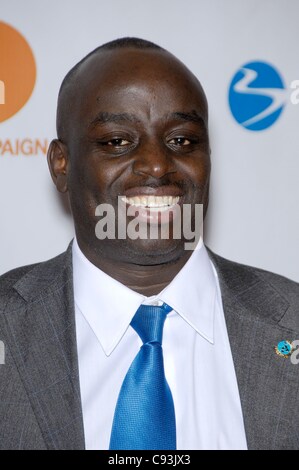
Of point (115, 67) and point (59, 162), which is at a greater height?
point (115, 67)

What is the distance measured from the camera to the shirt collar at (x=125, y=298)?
4.79 feet

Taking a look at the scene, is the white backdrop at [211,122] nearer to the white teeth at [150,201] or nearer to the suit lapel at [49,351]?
the suit lapel at [49,351]

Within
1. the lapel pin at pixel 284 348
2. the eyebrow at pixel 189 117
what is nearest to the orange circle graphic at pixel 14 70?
the eyebrow at pixel 189 117

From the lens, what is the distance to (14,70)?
225 cm

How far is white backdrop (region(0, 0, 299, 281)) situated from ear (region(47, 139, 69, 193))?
64cm

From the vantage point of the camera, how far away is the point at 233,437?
1.36m

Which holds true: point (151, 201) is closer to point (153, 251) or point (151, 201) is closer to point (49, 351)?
point (153, 251)

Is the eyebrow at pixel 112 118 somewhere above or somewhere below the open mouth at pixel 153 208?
above

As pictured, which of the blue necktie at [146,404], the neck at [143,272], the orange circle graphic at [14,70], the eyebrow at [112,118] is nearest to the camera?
the blue necktie at [146,404]

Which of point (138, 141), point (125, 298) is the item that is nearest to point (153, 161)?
point (138, 141)

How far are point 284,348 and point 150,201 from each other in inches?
15.7

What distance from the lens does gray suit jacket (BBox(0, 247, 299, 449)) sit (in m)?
1.33

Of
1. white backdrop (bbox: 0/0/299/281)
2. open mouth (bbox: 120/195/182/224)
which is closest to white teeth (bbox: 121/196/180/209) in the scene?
open mouth (bbox: 120/195/182/224)

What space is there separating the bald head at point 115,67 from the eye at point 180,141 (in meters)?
0.11
